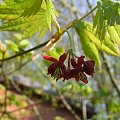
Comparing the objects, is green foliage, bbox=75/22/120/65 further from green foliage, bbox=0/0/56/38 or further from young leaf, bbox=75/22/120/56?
green foliage, bbox=0/0/56/38

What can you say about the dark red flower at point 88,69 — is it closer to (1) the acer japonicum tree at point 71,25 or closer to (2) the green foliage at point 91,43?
(1) the acer japonicum tree at point 71,25

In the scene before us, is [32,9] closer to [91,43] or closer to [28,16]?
[28,16]

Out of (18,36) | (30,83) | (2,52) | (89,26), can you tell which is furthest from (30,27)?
(30,83)

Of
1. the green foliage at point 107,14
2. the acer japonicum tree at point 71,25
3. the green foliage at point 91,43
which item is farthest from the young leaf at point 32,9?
the green foliage at point 91,43

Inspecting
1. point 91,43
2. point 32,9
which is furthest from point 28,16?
point 91,43

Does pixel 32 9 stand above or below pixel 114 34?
above

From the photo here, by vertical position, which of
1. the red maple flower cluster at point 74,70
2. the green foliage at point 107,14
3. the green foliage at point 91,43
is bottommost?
the red maple flower cluster at point 74,70

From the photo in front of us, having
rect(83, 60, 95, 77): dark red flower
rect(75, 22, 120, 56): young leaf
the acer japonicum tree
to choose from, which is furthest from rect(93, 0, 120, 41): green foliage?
rect(75, 22, 120, 56): young leaf
